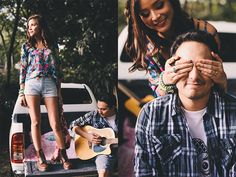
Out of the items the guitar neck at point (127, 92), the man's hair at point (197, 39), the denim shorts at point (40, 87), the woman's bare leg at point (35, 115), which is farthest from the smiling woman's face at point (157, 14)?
the woman's bare leg at point (35, 115)

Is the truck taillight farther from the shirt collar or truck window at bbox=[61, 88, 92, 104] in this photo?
the shirt collar

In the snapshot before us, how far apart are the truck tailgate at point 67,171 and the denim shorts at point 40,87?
0.57 metres

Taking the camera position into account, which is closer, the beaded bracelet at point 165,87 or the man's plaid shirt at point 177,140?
the man's plaid shirt at point 177,140

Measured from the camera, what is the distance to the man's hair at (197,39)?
2764mm

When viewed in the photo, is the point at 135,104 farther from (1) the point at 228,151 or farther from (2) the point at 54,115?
(1) the point at 228,151

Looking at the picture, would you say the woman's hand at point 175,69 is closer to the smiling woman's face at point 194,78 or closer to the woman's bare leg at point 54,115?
the smiling woman's face at point 194,78

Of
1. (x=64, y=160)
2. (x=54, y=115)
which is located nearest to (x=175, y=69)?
(x=54, y=115)

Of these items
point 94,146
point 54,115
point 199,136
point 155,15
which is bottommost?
point 94,146

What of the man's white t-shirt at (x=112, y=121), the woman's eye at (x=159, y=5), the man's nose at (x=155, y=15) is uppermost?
the woman's eye at (x=159, y=5)

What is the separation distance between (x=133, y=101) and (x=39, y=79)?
0.79 metres

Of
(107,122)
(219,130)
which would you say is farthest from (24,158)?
(219,130)

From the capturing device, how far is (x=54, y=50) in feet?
9.77

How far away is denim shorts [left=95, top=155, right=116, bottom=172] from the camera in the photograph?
9.77 feet

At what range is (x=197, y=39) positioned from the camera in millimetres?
2756
